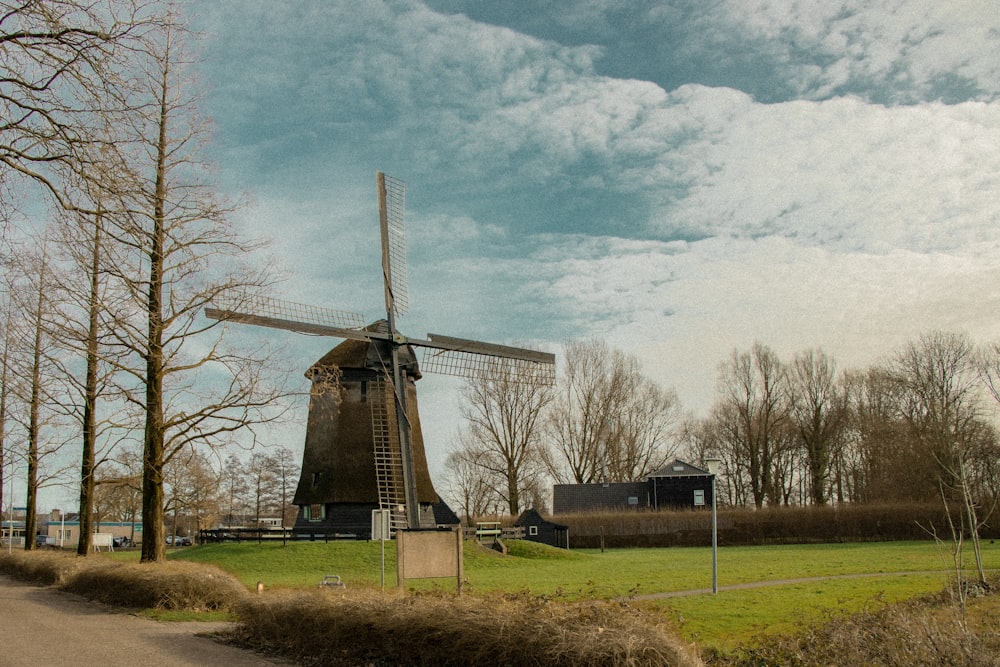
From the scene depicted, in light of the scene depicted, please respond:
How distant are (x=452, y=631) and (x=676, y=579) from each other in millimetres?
14983

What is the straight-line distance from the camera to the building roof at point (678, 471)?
6059 cm

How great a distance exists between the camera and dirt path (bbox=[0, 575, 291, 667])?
1001 cm

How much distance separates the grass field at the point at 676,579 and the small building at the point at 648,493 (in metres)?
22.5

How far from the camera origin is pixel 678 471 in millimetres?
60719

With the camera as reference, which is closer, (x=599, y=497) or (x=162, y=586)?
(x=162, y=586)

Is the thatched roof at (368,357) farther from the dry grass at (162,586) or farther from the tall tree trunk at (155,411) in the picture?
the dry grass at (162,586)

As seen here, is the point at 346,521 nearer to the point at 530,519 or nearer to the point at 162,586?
the point at 162,586

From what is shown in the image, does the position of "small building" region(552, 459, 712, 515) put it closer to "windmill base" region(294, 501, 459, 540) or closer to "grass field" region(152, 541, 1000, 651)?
"grass field" region(152, 541, 1000, 651)

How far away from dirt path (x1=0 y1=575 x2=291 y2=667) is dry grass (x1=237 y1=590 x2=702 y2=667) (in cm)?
57

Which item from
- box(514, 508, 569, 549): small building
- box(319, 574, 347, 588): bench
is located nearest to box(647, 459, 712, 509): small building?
box(514, 508, 569, 549): small building

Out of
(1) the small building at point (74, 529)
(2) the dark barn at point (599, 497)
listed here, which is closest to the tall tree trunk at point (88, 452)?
(2) the dark barn at point (599, 497)

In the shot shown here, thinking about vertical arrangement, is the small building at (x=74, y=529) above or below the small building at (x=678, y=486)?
below

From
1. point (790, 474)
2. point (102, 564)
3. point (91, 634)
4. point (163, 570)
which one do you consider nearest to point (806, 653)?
point (91, 634)

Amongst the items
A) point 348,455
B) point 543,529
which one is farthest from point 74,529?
point 348,455
